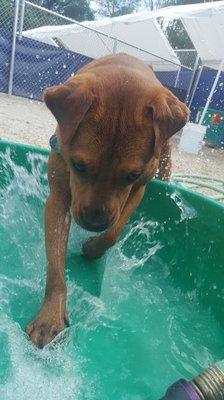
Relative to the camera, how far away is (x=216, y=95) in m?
14.5

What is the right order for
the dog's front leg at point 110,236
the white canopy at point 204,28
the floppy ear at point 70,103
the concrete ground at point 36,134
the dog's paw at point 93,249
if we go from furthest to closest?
the white canopy at point 204,28, the concrete ground at point 36,134, the dog's paw at point 93,249, the dog's front leg at point 110,236, the floppy ear at point 70,103

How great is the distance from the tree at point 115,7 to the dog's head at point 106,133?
37.0 meters

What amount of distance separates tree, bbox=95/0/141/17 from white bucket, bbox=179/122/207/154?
2968cm

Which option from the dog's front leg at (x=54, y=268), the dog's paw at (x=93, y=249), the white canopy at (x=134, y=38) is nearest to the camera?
the dog's front leg at (x=54, y=268)

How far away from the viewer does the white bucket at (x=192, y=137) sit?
32.4 ft

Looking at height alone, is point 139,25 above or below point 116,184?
below

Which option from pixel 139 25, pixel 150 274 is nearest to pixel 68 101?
pixel 150 274

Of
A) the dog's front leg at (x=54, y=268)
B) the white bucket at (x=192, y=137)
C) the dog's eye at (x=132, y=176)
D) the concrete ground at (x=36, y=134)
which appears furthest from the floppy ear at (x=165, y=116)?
the white bucket at (x=192, y=137)

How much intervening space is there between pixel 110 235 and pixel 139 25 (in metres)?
16.2

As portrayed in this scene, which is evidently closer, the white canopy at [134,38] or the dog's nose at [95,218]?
the dog's nose at [95,218]

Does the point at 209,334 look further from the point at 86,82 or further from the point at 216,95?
the point at 216,95

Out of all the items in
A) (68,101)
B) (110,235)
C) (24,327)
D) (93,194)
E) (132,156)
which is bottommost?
(24,327)

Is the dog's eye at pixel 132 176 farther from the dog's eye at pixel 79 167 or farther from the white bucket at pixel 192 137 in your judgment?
the white bucket at pixel 192 137

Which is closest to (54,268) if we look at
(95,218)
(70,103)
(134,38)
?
(95,218)
